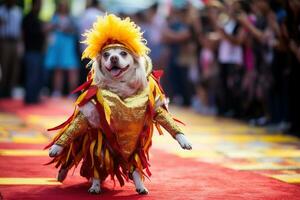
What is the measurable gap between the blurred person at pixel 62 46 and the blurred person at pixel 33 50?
1.51 feet

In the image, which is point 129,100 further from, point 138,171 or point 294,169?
point 294,169

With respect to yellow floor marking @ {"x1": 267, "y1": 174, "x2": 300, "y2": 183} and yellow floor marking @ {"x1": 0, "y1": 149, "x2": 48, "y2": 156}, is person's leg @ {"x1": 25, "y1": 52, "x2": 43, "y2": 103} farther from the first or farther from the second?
yellow floor marking @ {"x1": 267, "y1": 174, "x2": 300, "y2": 183}

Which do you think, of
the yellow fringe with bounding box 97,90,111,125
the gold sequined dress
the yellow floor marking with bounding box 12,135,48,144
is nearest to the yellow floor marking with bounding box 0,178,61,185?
the gold sequined dress

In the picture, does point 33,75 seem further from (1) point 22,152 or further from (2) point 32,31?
(1) point 22,152

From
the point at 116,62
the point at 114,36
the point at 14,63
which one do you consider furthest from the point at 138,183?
the point at 14,63

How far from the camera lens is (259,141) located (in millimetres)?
8281

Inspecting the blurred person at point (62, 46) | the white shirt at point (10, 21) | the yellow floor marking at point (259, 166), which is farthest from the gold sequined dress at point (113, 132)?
the white shirt at point (10, 21)

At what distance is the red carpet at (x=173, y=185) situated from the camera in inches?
181

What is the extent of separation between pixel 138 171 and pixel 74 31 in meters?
9.28

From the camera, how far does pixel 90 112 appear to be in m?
4.71

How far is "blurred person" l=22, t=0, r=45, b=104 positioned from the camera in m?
12.4

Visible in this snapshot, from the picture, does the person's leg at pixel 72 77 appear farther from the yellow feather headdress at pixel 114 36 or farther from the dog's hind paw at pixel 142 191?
the dog's hind paw at pixel 142 191

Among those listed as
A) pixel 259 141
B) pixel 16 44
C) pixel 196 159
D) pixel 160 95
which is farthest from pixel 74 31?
pixel 160 95

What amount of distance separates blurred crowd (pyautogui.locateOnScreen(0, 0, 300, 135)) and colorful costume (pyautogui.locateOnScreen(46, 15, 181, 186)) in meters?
3.69
